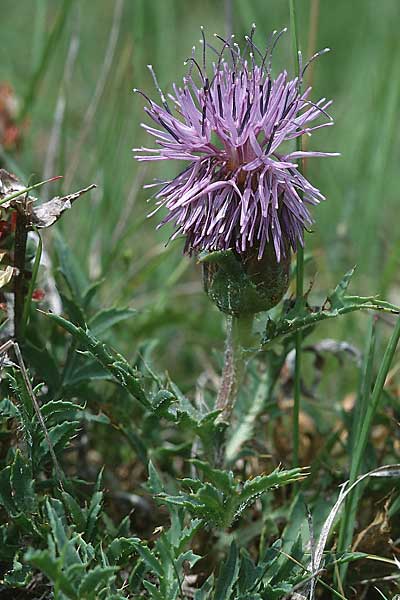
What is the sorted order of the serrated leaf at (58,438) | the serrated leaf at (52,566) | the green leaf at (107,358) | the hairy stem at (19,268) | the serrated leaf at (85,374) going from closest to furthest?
the serrated leaf at (52,566) → the green leaf at (107,358) → the serrated leaf at (58,438) → the hairy stem at (19,268) → the serrated leaf at (85,374)

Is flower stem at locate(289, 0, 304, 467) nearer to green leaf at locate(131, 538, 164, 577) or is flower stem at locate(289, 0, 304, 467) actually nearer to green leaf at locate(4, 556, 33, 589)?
green leaf at locate(131, 538, 164, 577)

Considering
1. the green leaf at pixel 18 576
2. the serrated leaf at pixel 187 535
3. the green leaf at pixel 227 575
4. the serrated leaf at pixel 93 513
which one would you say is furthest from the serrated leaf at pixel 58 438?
the green leaf at pixel 227 575

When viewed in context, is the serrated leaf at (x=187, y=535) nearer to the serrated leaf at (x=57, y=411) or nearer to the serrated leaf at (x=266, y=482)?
the serrated leaf at (x=266, y=482)

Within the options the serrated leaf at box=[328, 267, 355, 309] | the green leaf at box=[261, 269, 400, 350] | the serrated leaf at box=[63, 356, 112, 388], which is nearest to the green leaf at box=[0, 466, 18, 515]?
the serrated leaf at box=[63, 356, 112, 388]

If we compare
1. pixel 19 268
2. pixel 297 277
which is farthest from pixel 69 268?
pixel 297 277

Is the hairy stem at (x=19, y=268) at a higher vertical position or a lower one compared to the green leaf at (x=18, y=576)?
higher

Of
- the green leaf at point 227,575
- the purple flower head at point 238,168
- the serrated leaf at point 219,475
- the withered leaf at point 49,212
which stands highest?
the purple flower head at point 238,168
